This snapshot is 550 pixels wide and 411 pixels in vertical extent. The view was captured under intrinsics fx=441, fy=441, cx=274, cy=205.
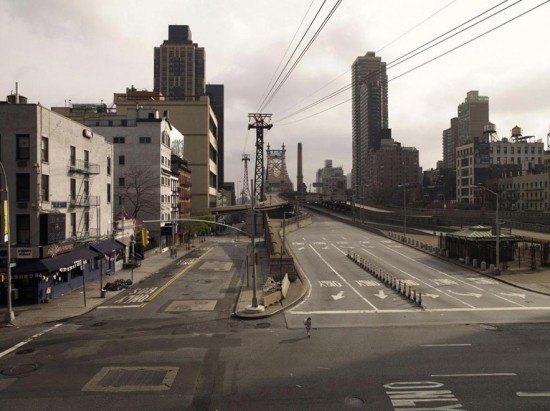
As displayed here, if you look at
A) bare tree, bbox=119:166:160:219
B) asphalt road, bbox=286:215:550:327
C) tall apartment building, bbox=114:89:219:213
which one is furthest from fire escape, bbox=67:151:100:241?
tall apartment building, bbox=114:89:219:213

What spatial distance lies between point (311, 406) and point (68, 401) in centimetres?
794

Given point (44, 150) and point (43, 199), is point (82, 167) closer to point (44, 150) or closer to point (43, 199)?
point (44, 150)

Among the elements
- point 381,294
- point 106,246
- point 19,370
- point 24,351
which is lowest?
point 381,294

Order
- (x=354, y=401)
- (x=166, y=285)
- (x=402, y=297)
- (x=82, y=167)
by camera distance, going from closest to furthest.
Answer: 1. (x=354, y=401)
2. (x=402, y=297)
3. (x=82, y=167)
4. (x=166, y=285)

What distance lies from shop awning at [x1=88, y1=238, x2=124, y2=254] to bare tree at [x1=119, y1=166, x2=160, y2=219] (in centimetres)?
2186

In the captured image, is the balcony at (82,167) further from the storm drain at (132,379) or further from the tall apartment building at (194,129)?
the tall apartment building at (194,129)

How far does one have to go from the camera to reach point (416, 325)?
24.6 meters

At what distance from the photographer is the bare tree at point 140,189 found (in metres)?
68.2

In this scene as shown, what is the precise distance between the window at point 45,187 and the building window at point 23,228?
6.53 ft

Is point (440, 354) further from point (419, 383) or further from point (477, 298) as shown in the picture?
point (477, 298)

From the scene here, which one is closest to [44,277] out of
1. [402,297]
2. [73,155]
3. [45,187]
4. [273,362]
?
[45,187]

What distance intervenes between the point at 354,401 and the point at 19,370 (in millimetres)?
13293

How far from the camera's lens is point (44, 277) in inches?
1264

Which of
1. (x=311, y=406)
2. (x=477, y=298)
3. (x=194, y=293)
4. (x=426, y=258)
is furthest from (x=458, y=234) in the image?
(x=311, y=406)
